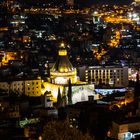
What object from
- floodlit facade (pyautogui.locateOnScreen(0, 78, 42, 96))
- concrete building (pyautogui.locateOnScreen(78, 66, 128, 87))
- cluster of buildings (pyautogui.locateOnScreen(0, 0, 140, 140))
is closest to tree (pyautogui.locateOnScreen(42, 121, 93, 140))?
cluster of buildings (pyautogui.locateOnScreen(0, 0, 140, 140))

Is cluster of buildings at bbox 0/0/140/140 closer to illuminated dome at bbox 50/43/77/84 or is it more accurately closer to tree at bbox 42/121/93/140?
illuminated dome at bbox 50/43/77/84

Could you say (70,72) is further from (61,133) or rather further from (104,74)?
(61,133)

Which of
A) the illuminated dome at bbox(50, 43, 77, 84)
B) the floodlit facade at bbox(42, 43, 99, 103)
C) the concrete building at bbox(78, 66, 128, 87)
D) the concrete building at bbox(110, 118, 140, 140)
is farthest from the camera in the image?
the concrete building at bbox(78, 66, 128, 87)

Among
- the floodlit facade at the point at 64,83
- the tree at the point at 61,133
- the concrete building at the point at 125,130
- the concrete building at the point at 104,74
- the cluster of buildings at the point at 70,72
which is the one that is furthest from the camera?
the concrete building at the point at 104,74

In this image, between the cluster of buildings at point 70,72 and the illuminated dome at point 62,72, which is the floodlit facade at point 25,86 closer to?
the cluster of buildings at point 70,72

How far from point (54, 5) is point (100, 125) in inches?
2032

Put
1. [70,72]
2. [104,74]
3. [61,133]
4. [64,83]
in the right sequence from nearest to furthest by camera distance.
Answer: [61,133], [64,83], [70,72], [104,74]

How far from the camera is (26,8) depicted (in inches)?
2667

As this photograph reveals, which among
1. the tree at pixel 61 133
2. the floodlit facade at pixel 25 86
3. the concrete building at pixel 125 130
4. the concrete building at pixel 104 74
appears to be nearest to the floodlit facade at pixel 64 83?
the floodlit facade at pixel 25 86

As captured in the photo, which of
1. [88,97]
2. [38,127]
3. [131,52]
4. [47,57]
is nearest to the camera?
[38,127]

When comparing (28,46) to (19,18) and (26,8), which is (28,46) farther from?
(26,8)

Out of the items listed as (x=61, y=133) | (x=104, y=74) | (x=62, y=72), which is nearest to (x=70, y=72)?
(x=62, y=72)

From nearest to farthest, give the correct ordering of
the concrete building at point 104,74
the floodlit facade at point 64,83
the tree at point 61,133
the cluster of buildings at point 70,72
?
the tree at point 61,133 → the cluster of buildings at point 70,72 → the floodlit facade at point 64,83 → the concrete building at point 104,74

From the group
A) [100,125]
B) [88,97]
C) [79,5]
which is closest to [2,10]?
[79,5]
